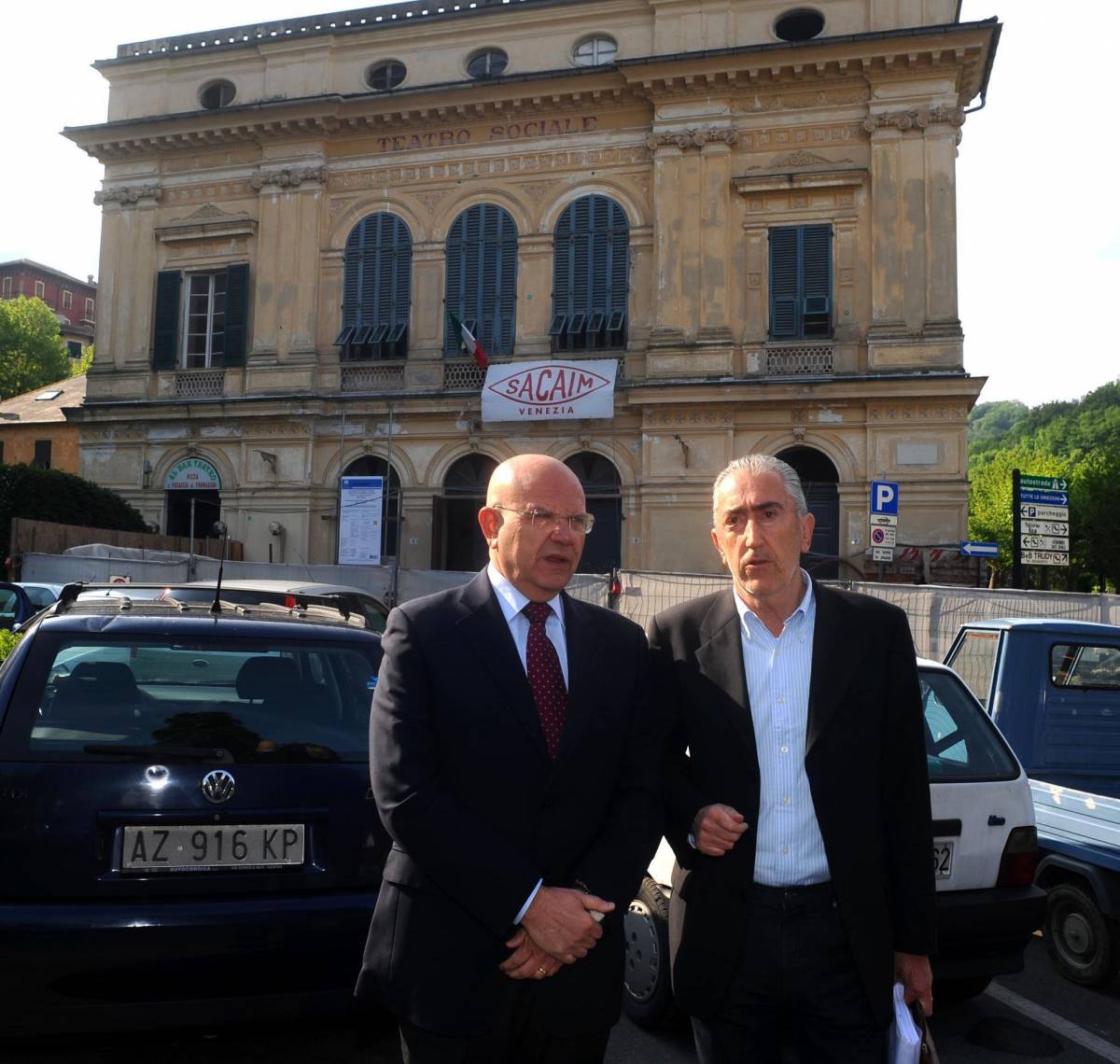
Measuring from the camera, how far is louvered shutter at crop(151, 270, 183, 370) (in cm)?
2545

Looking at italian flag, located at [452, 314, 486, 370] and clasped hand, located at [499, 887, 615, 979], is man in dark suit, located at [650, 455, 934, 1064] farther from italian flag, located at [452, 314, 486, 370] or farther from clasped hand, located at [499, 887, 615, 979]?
italian flag, located at [452, 314, 486, 370]

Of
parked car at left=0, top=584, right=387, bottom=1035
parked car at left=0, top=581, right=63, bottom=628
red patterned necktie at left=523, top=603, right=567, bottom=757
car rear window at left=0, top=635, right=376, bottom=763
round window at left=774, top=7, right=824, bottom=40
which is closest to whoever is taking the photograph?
red patterned necktie at left=523, top=603, right=567, bottom=757

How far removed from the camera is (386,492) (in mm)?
23625

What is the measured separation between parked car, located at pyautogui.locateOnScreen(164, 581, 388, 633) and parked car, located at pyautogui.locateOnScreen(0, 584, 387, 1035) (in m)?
0.92

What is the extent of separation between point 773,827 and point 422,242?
23.0m

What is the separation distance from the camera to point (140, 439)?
25328 mm

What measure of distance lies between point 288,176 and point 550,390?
27.9 ft

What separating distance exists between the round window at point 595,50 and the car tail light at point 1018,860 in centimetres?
2190

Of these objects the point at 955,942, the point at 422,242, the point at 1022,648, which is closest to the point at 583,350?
the point at 422,242

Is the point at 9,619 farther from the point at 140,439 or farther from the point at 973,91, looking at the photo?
the point at 973,91

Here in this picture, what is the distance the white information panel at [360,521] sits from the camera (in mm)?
21859

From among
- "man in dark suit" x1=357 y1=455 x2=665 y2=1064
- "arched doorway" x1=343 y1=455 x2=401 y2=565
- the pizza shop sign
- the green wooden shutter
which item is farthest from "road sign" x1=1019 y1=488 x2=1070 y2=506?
the green wooden shutter

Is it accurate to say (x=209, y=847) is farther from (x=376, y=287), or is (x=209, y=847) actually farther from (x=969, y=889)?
(x=376, y=287)

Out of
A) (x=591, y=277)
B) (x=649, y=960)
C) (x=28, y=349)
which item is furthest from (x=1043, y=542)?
(x=28, y=349)
